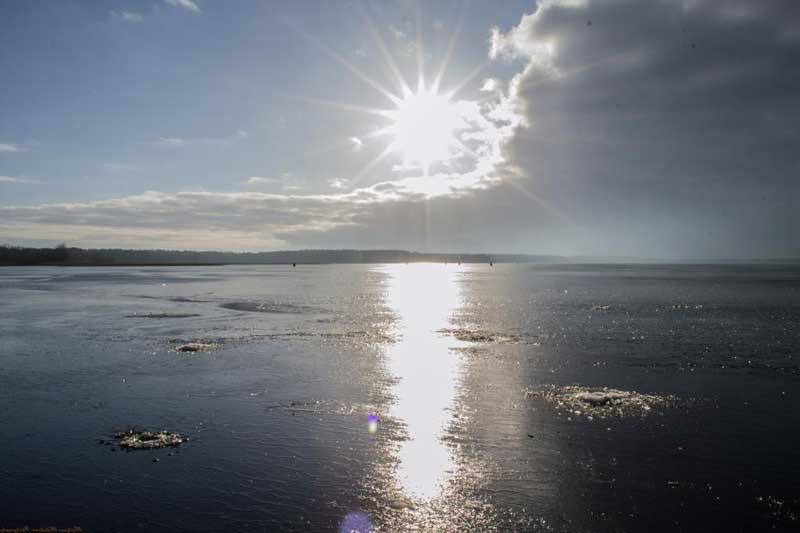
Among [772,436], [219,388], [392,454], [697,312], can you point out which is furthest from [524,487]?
[697,312]

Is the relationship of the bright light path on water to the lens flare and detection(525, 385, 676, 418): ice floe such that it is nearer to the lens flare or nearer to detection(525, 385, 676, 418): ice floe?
the lens flare

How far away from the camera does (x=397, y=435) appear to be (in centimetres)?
1414

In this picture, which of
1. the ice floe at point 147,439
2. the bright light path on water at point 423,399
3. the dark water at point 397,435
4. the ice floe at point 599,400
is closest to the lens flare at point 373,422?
the dark water at point 397,435

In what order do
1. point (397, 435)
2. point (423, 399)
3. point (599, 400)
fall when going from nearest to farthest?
point (397, 435) → point (599, 400) → point (423, 399)

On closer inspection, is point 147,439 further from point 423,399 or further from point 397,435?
point 423,399

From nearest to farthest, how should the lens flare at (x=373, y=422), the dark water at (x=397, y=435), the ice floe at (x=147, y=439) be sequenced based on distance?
1. the dark water at (x=397, y=435)
2. the ice floe at (x=147, y=439)
3. the lens flare at (x=373, y=422)

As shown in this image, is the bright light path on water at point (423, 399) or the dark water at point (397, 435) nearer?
the dark water at point (397, 435)

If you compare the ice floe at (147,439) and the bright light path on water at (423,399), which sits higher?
the ice floe at (147,439)

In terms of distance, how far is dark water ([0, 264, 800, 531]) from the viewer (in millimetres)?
9883

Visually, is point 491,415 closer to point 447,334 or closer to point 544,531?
point 544,531

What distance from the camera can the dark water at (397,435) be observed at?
9.88 m

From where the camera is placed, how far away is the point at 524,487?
10938 millimetres

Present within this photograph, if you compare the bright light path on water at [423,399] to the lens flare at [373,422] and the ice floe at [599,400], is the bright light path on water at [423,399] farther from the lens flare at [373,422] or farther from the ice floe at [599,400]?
the ice floe at [599,400]

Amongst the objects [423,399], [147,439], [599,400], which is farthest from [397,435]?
[599,400]
